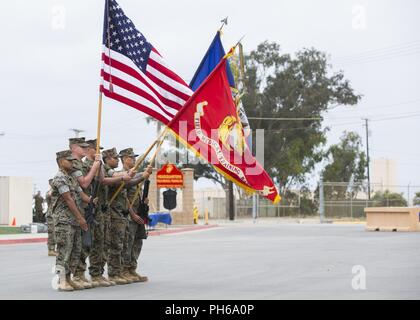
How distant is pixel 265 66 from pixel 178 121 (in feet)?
209

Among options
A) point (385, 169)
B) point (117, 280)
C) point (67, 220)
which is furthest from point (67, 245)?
point (385, 169)

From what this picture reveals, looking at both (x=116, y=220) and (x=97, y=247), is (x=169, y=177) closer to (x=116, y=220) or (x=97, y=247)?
(x=116, y=220)

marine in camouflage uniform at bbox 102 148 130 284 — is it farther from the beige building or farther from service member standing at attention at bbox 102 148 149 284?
the beige building

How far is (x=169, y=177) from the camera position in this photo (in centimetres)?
4416

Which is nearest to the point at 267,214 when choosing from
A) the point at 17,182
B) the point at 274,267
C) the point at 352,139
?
the point at 17,182

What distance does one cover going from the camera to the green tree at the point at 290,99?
74.2m

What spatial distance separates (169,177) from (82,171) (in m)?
32.4

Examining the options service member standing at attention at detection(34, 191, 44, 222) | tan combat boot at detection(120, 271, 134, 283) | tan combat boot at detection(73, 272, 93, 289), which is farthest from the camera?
service member standing at attention at detection(34, 191, 44, 222)

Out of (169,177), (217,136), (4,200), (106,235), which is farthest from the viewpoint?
(4,200)

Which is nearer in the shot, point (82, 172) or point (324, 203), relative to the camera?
point (82, 172)

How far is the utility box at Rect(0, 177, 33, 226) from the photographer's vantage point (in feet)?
160

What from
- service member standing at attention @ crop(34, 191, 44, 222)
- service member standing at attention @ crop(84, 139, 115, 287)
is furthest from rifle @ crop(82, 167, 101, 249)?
service member standing at attention @ crop(34, 191, 44, 222)

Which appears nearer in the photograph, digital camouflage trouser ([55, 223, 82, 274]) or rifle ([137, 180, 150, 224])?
digital camouflage trouser ([55, 223, 82, 274])

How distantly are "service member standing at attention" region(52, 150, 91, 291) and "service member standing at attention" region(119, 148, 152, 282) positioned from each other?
1.14m
